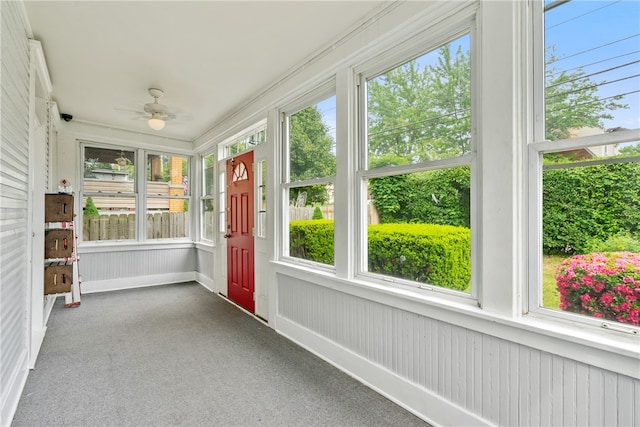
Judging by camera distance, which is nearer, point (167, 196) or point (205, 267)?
point (205, 267)

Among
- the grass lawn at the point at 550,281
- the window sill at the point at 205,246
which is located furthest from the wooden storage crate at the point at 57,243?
the grass lawn at the point at 550,281

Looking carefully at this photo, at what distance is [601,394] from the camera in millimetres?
1271

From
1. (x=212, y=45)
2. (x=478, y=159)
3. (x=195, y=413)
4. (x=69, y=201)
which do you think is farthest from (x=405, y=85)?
(x=69, y=201)

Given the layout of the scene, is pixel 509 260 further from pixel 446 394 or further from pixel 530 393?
pixel 446 394

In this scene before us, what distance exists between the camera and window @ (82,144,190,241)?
16.0 ft

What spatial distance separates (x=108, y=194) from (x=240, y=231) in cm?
254

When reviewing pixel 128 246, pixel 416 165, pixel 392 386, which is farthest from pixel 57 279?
pixel 416 165

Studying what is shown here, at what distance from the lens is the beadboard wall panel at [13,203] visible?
1683mm

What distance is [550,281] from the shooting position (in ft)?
4.83

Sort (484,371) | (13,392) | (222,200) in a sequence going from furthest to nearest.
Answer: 1. (222,200)
2. (13,392)
3. (484,371)

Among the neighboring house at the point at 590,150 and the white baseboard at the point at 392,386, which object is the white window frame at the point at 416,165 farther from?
the white baseboard at the point at 392,386

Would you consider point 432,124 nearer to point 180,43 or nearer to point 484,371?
point 484,371

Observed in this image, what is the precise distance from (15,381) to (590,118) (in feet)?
11.7

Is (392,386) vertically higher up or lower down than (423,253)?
lower down
